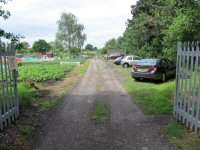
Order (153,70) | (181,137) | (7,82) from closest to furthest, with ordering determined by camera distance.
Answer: (181,137), (7,82), (153,70)

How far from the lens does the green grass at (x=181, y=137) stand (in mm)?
4221

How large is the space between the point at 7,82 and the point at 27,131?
4.62 feet

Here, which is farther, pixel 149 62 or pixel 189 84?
pixel 149 62

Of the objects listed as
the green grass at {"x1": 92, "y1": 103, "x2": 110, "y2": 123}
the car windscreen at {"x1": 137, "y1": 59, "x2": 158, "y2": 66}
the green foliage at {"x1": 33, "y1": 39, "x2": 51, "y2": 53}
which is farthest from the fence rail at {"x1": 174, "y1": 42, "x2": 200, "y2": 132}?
the green foliage at {"x1": 33, "y1": 39, "x2": 51, "y2": 53}

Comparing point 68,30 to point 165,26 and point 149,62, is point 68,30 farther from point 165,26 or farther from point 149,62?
point 149,62

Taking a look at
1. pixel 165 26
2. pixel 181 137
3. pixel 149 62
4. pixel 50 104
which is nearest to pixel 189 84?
pixel 181 137

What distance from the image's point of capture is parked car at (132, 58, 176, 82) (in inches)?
489

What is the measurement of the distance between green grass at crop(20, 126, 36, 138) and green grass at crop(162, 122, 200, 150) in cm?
316

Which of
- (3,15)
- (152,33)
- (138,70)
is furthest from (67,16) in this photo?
(3,15)

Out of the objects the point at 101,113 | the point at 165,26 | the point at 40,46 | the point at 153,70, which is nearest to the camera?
the point at 101,113

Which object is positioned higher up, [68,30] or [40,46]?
[68,30]

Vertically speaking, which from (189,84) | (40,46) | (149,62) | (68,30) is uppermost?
(68,30)

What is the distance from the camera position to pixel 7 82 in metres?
5.48

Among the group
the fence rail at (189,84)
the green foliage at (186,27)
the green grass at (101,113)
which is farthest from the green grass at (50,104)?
the green foliage at (186,27)
